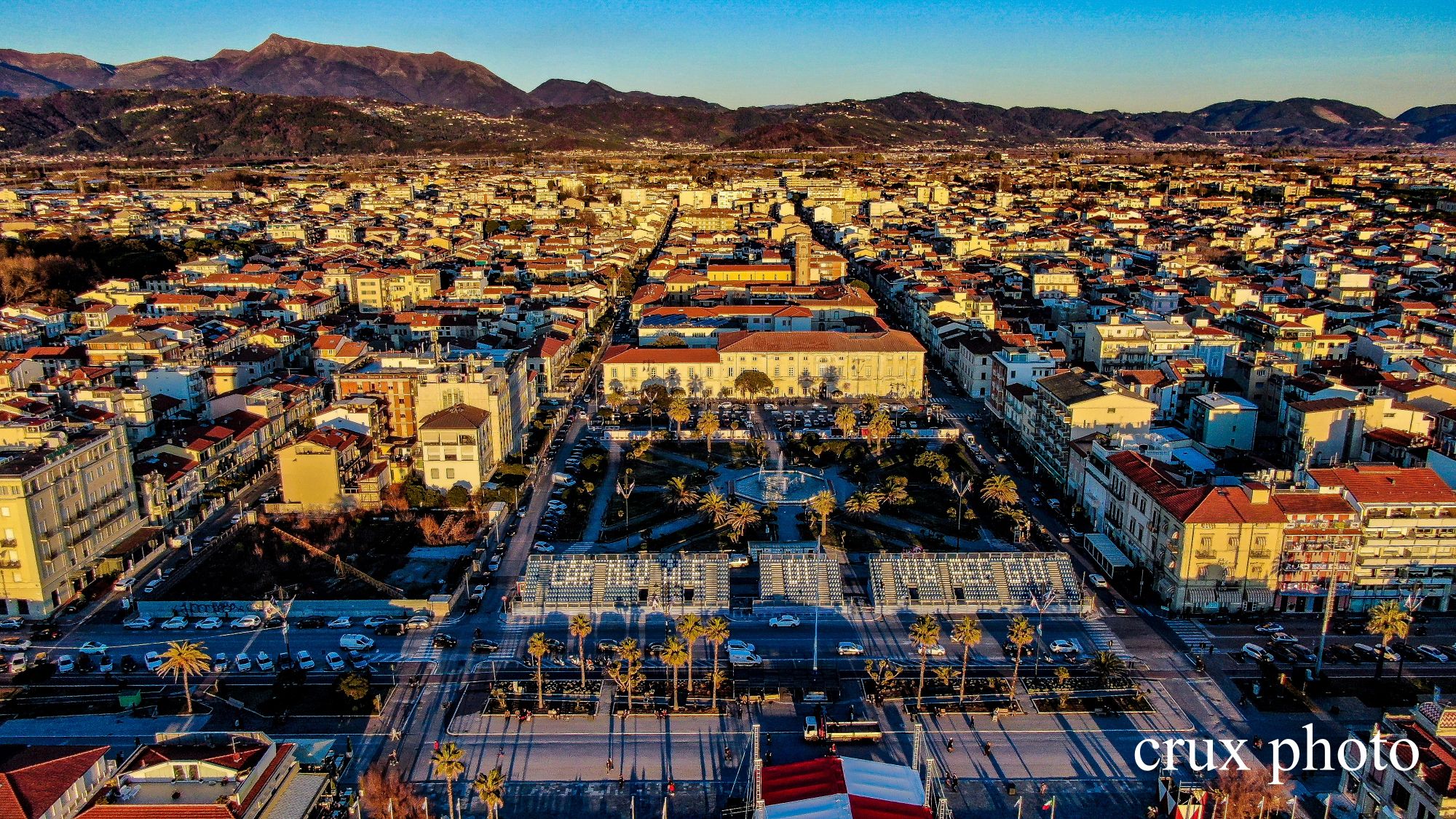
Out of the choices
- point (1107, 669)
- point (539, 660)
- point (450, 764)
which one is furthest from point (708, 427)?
point (450, 764)

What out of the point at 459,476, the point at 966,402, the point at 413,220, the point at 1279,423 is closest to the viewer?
the point at 459,476

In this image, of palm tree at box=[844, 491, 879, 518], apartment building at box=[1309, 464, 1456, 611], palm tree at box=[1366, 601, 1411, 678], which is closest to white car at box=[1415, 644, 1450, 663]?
palm tree at box=[1366, 601, 1411, 678]

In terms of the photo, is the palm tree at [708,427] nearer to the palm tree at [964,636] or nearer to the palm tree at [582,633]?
the palm tree at [582,633]

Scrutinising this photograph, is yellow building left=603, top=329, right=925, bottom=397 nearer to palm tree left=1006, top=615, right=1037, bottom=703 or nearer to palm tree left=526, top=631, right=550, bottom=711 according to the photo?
palm tree left=526, top=631, right=550, bottom=711

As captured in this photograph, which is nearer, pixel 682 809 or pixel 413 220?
pixel 682 809

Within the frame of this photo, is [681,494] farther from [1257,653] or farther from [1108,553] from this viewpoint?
[1257,653]

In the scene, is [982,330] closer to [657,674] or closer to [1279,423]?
[1279,423]

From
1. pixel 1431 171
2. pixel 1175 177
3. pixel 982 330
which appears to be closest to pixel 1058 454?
pixel 982 330
